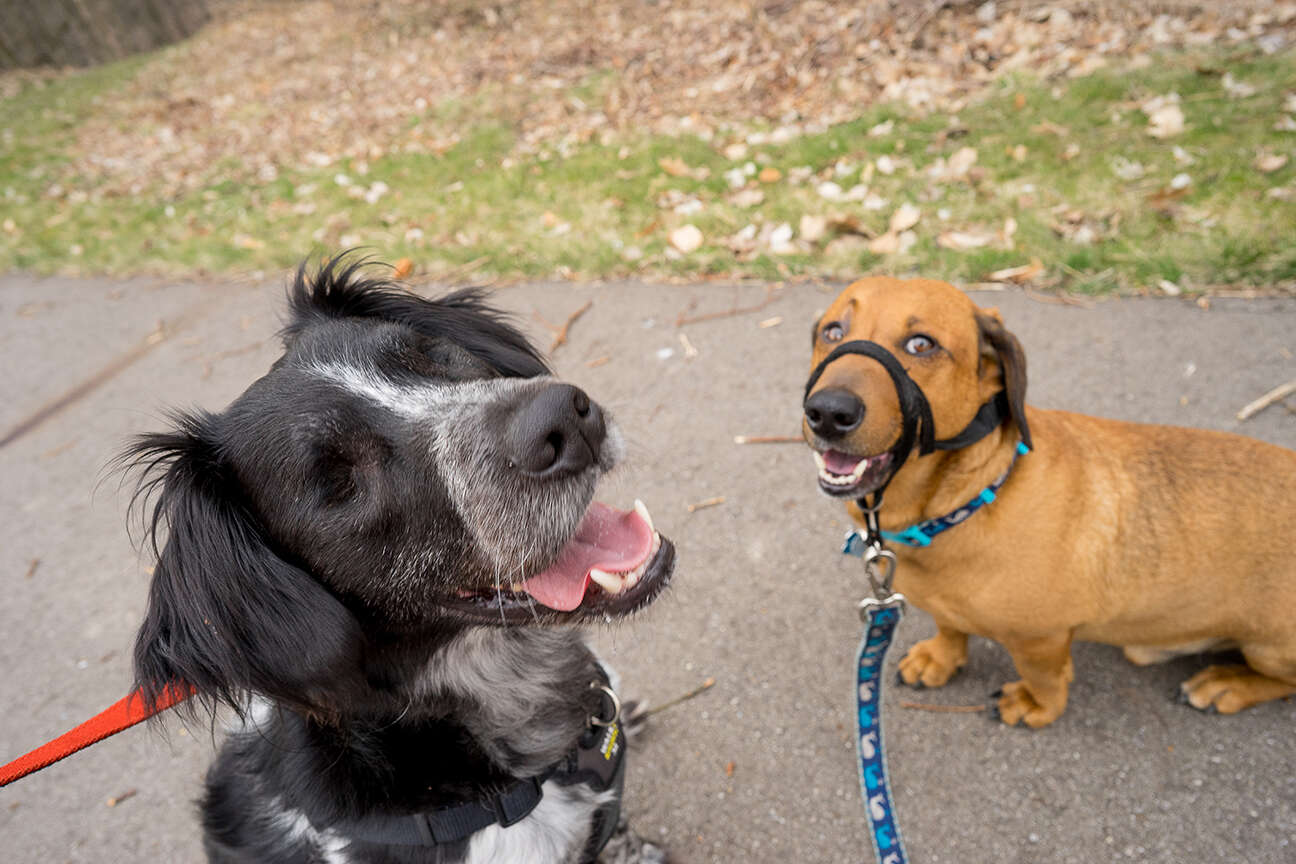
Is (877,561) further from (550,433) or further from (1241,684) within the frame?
(1241,684)

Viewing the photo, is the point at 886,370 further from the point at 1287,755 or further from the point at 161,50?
the point at 161,50

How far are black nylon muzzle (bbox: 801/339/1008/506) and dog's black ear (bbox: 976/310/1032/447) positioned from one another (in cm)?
9

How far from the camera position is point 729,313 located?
14.8ft

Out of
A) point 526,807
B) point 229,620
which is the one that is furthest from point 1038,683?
point 229,620

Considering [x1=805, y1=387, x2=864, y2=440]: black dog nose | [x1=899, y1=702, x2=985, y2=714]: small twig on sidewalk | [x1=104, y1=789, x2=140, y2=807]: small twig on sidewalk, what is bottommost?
[x1=899, y1=702, x2=985, y2=714]: small twig on sidewalk

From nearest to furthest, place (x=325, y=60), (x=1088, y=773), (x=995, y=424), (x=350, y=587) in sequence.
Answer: (x=350, y=587), (x=995, y=424), (x=1088, y=773), (x=325, y=60)

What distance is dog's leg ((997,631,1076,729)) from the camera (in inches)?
90.4

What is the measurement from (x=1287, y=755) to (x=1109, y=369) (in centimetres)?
186

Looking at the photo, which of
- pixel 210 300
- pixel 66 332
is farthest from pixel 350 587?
pixel 66 332

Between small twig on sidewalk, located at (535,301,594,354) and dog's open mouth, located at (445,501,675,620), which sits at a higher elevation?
dog's open mouth, located at (445,501,675,620)

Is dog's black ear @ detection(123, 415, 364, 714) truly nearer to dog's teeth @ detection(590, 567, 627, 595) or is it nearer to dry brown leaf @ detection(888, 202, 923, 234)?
dog's teeth @ detection(590, 567, 627, 595)

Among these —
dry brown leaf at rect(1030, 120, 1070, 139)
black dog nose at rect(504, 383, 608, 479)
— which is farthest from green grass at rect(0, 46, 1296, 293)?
black dog nose at rect(504, 383, 608, 479)

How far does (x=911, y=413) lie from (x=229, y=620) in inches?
68.9

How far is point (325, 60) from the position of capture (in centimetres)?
1037
